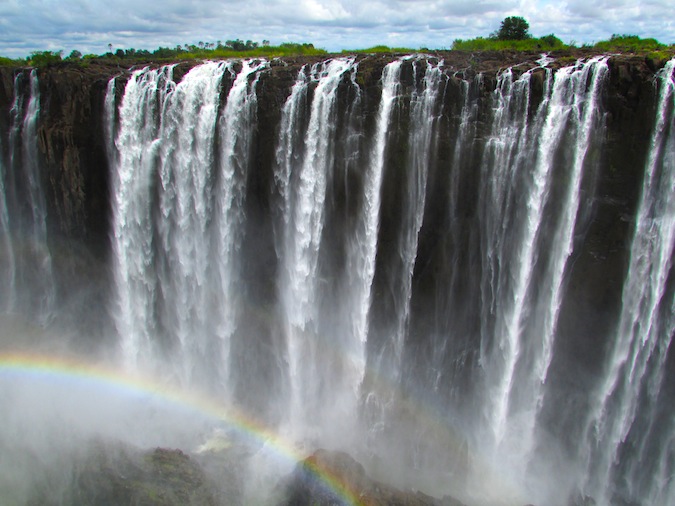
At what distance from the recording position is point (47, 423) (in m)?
17.6

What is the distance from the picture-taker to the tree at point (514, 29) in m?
23.2

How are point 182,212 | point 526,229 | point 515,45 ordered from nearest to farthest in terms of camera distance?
point 526,229 → point 182,212 → point 515,45

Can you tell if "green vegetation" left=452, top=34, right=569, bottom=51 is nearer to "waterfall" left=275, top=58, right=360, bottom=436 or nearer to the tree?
the tree

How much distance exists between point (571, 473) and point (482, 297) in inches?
227

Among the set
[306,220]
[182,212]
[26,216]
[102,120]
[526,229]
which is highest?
[102,120]

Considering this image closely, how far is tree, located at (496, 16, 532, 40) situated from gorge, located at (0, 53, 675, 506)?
7.31 m

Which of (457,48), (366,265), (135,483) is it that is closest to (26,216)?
(135,483)

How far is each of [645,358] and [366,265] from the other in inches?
318

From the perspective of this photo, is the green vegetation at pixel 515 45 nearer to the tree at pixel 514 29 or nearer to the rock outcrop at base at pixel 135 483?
the tree at pixel 514 29

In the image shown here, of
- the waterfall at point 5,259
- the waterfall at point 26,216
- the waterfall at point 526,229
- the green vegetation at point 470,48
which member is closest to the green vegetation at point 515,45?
the green vegetation at point 470,48

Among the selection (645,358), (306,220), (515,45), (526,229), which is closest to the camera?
(645,358)

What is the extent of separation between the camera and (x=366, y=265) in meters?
16.9

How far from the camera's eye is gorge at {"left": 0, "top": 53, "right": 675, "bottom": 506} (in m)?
14.4

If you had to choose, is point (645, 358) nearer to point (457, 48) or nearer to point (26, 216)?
point (457, 48)
